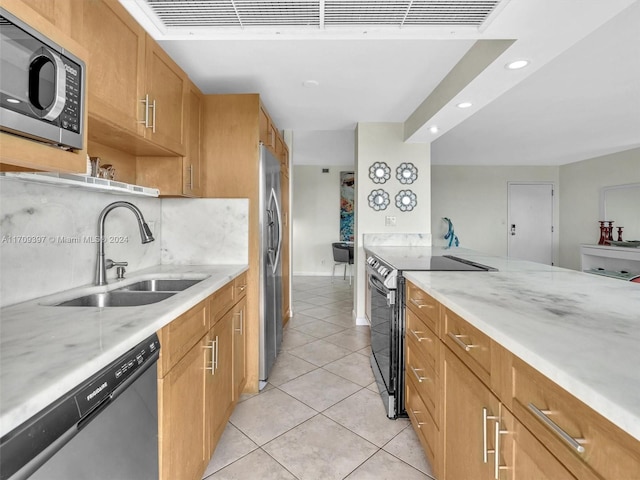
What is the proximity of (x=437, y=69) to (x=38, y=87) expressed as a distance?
235 centimetres

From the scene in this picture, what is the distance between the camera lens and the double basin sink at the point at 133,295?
1.41 metres

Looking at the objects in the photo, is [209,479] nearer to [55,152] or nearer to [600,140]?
[55,152]

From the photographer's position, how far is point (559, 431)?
65cm

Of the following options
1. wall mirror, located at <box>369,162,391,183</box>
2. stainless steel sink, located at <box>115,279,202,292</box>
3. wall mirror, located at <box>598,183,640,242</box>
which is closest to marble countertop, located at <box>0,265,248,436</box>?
stainless steel sink, located at <box>115,279,202,292</box>

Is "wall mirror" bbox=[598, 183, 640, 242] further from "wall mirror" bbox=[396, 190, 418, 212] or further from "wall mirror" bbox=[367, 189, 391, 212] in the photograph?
"wall mirror" bbox=[367, 189, 391, 212]

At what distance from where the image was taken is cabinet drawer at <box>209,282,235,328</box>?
60.3 inches

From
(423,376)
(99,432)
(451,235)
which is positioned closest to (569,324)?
(423,376)

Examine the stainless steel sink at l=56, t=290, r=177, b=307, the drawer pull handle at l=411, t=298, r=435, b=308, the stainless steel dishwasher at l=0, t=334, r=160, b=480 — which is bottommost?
the stainless steel dishwasher at l=0, t=334, r=160, b=480

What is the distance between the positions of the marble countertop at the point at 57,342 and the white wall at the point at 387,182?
8.32 ft

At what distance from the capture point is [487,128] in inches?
159

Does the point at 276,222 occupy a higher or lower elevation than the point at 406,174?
lower

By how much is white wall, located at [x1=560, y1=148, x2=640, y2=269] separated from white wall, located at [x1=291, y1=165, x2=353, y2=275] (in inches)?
178

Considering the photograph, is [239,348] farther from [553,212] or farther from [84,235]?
[553,212]

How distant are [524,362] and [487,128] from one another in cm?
407
